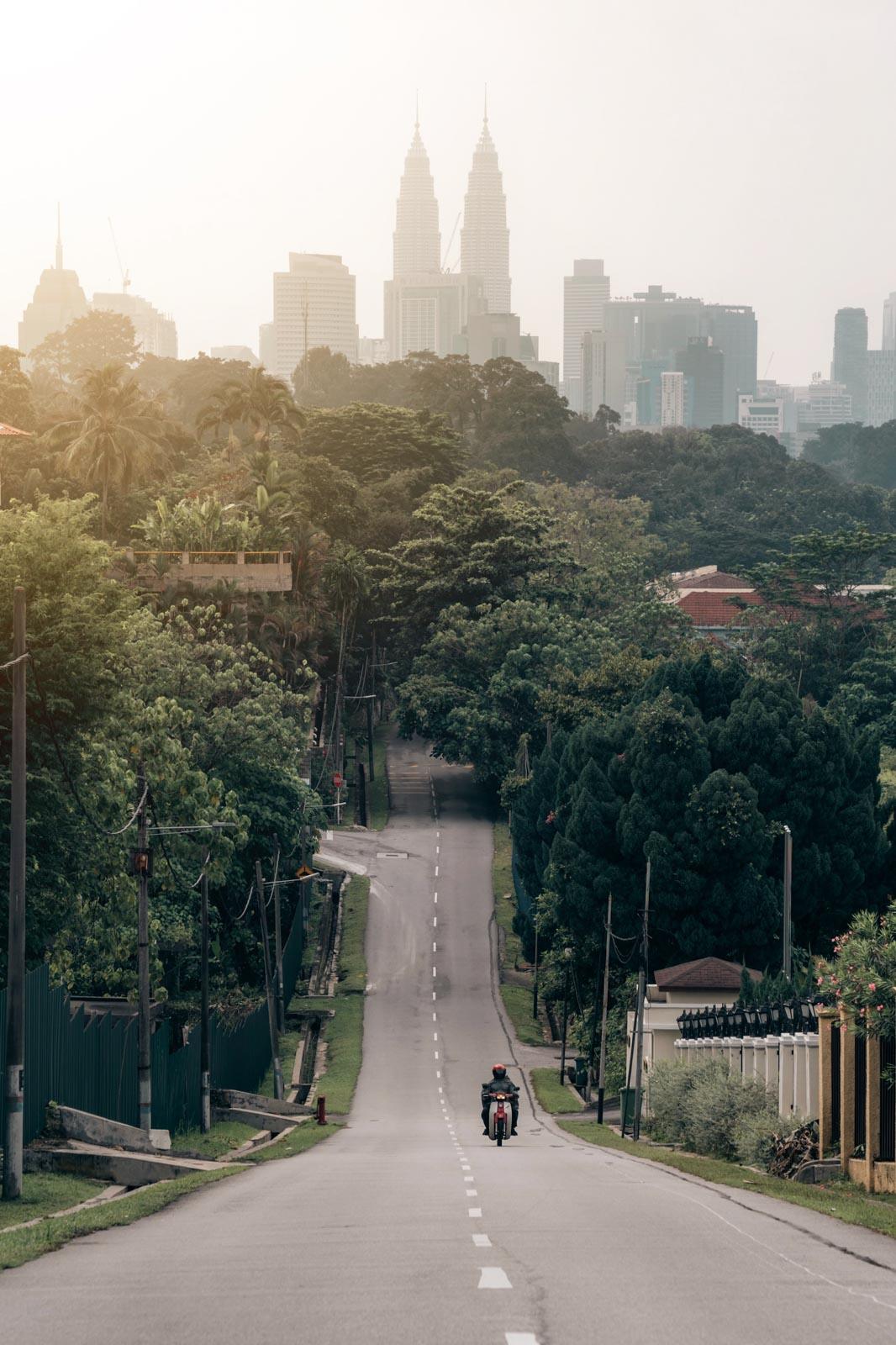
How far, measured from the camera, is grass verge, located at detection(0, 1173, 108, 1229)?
20125 millimetres

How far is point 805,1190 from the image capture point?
23.5 metres

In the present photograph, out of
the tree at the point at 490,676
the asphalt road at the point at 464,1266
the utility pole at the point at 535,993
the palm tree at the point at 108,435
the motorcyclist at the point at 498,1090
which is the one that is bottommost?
the utility pole at the point at 535,993

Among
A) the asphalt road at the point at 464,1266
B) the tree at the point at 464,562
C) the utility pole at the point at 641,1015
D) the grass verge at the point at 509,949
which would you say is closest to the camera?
the asphalt road at the point at 464,1266

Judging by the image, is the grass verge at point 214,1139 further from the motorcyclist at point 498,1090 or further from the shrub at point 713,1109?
the shrub at point 713,1109

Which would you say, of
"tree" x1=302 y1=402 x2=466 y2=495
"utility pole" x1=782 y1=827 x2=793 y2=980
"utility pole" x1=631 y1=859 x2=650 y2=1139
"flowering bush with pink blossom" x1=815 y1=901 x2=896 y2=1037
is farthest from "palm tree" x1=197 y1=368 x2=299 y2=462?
"flowering bush with pink blossom" x1=815 y1=901 x2=896 y2=1037

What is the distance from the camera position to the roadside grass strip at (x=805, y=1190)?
1941 cm

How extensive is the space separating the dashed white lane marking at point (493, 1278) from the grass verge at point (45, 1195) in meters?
7.69

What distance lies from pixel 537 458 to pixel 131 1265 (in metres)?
161

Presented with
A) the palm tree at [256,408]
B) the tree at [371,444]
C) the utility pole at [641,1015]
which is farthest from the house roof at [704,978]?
the tree at [371,444]

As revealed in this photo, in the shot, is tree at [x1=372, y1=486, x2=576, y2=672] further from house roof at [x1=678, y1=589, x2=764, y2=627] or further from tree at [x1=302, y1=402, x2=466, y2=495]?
house roof at [x1=678, y1=589, x2=764, y2=627]

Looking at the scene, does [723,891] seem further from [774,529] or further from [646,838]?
[774,529]

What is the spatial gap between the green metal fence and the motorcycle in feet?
21.0

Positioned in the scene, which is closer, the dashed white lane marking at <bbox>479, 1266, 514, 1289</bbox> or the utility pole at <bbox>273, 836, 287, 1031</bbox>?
the dashed white lane marking at <bbox>479, 1266, 514, 1289</bbox>

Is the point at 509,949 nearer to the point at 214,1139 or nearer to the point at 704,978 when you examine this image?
the point at 704,978
